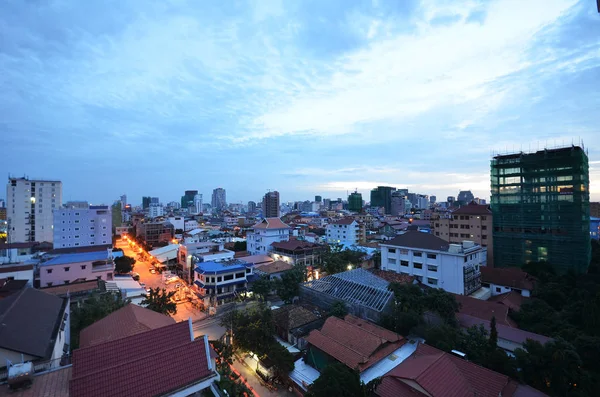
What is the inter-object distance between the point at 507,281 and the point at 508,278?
37cm

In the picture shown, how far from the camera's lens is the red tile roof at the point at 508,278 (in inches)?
997

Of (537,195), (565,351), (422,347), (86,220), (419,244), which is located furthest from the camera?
(86,220)

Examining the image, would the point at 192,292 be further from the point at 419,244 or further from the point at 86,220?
the point at 86,220

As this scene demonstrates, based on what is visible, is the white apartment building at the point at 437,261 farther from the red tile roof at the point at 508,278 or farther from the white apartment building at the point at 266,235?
the white apartment building at the point at 266,235

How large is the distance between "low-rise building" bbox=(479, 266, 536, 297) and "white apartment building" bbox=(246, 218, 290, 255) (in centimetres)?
2719

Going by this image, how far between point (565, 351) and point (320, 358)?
36.7 ft

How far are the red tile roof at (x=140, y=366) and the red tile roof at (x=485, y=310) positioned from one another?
19930 millimetres

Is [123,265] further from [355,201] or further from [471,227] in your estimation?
[355,201]

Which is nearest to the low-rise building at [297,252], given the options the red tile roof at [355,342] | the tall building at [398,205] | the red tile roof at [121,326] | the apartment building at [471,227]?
the apartment building at [471,227]

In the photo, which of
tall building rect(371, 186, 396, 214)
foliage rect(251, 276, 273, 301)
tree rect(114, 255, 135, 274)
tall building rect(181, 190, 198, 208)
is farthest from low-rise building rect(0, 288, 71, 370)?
tall building rect(181, 190, 198, 208)

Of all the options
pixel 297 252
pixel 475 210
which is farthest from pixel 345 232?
pixel 475 210

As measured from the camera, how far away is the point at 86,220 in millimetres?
46094

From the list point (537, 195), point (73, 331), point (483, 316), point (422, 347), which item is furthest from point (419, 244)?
point (73, 331)

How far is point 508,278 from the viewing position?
26250 millimetres
